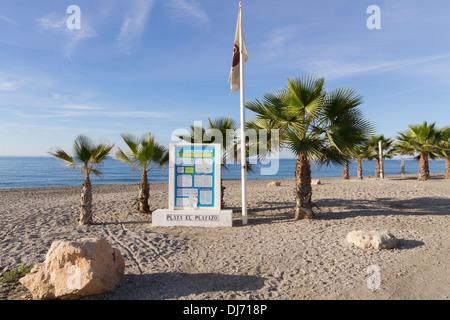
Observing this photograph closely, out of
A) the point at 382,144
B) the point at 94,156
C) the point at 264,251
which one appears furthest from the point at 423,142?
the point at 94,156

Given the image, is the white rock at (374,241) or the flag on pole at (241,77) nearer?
the white rock at (374,241)

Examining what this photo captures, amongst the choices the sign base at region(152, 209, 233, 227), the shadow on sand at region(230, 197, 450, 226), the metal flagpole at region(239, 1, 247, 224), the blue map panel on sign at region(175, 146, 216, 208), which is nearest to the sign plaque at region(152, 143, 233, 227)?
the blue map panel on sign at region(175, 146, 216, 208)

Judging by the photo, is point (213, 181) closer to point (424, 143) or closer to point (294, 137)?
point (294, 137)

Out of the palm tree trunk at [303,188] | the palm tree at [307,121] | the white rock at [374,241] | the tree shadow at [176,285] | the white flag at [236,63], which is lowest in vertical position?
the tree shadow at [176,285]

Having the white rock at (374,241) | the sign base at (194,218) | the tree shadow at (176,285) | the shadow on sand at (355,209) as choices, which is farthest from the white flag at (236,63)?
the tree shadow at (176,285)

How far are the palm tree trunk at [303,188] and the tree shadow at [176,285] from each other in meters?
4.55

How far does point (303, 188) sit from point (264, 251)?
3296mm

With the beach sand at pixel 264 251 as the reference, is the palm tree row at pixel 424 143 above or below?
above

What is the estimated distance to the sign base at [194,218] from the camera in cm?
844

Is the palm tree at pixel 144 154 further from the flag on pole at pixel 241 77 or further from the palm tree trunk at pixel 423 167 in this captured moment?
the palm tree trunk at pixel 423 167

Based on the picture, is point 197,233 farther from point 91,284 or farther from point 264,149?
point 91,284

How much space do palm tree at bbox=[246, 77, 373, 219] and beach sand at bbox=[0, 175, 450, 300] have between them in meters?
1.75

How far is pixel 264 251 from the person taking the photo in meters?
6.12
